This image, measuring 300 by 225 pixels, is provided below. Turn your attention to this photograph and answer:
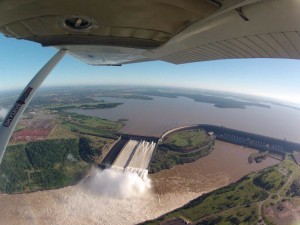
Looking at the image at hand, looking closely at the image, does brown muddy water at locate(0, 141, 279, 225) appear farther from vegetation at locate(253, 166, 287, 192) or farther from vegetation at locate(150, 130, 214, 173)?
vegetation at locate(253, 166, 287, 192)

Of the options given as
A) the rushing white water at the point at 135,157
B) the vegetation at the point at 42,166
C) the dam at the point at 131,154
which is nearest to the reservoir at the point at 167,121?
the dam at the point at 131,154

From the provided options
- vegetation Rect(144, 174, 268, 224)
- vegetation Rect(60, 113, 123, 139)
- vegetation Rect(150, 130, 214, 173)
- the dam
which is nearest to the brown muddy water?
vegetation Rect(144, 174, 268, 224)

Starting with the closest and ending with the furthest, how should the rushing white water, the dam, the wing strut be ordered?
1. the wing strut
2. the rushing white water
3. the dam

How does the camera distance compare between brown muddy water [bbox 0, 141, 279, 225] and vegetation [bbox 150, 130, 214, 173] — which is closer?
brown muddy water [bbox 0, 141, 279, 225]

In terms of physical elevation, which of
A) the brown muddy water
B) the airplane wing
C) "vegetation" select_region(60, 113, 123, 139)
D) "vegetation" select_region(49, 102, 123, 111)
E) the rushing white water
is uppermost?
the airplane wing

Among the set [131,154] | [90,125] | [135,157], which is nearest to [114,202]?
[135,157]

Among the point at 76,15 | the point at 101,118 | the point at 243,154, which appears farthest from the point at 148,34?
the point at 101,118

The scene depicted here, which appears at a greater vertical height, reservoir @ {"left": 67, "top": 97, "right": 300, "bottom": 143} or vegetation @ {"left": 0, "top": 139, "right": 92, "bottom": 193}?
reservoir @ {"left": 67, "top": 97, "right": 300, "bottom": 143}

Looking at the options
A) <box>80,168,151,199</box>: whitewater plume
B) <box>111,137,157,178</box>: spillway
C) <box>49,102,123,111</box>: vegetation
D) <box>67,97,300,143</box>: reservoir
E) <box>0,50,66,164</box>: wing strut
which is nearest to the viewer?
<box>0,50,66,164</box>: wing strut
